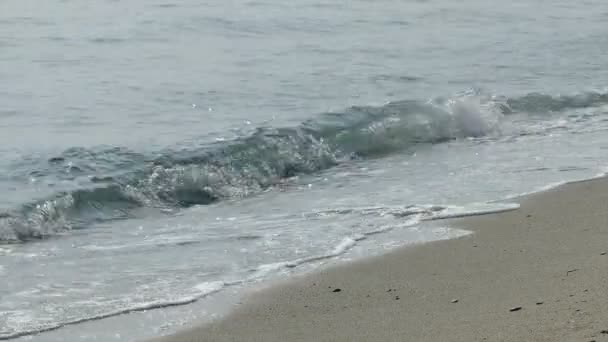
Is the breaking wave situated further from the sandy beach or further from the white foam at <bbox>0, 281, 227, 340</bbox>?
the sandy beach

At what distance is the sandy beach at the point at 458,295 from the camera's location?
14.7 ft

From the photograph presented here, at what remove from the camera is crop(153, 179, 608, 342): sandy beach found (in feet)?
14.7

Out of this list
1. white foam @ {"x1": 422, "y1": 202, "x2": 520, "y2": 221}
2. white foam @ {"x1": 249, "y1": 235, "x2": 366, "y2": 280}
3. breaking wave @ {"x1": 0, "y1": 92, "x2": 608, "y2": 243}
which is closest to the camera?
white foam @ {"x1": 249, "y1": 235, "x2": 366, "y2": 280}

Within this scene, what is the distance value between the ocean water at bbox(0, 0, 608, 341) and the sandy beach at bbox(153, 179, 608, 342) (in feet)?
0.99

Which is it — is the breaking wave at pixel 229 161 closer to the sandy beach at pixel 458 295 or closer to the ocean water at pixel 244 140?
the ocean water at pixel 244 140

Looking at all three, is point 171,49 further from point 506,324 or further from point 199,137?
point 506,324

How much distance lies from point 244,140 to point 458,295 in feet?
15.3

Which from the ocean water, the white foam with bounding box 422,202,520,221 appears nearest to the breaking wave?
the ocean water

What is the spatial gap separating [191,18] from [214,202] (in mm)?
9559

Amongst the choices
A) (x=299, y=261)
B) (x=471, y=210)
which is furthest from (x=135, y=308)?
(x=471, y=210)

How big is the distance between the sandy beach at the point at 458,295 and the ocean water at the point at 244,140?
0.30m

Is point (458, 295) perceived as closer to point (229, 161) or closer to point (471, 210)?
point (471, 210)

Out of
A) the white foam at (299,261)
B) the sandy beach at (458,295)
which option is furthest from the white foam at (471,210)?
the white foam at (299,261)

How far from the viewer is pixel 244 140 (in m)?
9.56
